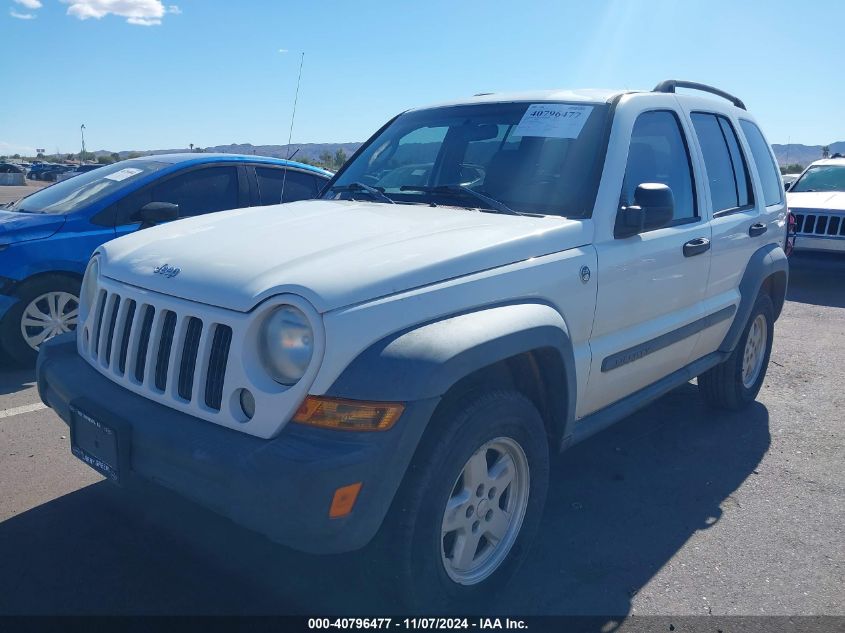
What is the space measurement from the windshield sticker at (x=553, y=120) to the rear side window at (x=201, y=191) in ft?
11.4

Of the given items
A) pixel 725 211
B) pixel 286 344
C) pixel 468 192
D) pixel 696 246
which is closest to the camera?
pixel 286 344

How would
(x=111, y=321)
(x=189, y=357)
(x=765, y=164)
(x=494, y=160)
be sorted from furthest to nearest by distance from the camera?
1. (x=765, y=164)
2. (x=494, y=160)
3. (x=111, y=321)
4. (x=189, y=357)

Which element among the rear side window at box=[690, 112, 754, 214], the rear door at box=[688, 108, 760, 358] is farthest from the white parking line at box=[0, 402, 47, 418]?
the rear side window at box=[690, 112, 754, 214]

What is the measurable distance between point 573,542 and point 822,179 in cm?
1050

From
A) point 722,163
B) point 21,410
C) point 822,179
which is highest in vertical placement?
point 822,179

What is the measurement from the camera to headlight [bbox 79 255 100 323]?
3.22 metres

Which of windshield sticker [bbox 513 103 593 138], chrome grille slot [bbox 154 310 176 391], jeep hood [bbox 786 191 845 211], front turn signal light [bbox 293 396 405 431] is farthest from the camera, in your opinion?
jeep hood [bbox 786 191 845 211]

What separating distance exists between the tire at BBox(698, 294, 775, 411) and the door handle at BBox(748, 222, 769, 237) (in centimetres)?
48

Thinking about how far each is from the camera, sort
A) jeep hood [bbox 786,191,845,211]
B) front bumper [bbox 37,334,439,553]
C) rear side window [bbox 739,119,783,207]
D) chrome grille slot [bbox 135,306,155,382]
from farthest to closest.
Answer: jeep hood [bbox 786,191,845,211] → rear side window [bbox 739,119,783,207] → chrome grille slot [bbox 135,306,155,382] → front bumper [bbox 37,334,439,553]

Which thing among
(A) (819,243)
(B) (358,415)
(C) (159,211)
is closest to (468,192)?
(B) (358,415)

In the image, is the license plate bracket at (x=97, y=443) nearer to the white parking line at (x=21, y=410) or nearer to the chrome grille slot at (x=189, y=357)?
the chrome grille slot at (x=189, y=357)

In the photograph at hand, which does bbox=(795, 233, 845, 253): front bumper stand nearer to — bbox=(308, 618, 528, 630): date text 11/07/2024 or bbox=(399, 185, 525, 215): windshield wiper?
bbox=(399, 185, 525, 215): windshield wiper

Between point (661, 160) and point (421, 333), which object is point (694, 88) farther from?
point (421, 333)

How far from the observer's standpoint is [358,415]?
2.25 meters
